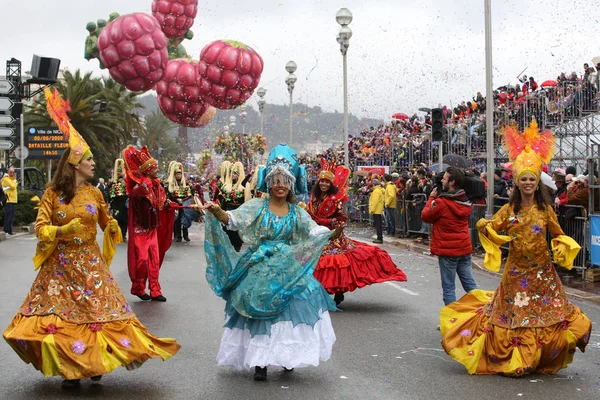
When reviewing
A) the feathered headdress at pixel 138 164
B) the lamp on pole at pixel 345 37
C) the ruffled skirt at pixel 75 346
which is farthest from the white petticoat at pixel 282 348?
the lamp on pole at pixel 345 37

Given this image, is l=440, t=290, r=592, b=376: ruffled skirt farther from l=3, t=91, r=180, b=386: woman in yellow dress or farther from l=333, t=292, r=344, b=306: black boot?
l=333, t=292, r=344, b=306: black boot

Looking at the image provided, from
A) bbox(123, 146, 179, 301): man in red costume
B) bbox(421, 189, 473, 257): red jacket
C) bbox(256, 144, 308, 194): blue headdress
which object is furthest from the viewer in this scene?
bbox(123, 146, 179, 301): man in red costume

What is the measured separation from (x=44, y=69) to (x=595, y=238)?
77.0 ft

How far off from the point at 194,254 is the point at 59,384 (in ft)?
38.2

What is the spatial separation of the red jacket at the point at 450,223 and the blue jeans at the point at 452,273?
10 centimetres

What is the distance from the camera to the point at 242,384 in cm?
661

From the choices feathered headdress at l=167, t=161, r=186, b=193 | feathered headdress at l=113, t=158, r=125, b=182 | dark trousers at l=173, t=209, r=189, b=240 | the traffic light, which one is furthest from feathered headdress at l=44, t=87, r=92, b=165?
dark trousers at l=173, t=209, r=189, b=240

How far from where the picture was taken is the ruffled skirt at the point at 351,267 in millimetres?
10422

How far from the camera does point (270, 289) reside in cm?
661

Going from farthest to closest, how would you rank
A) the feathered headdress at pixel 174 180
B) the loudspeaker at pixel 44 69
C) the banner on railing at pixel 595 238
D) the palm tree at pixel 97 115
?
the palm tree at pixel 97 115, the loudspeaker at pixel 44 69, the feathered headdress at pixel 174 180, the banner on railing at pixel 595 238

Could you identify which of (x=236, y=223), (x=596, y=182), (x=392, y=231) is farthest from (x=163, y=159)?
(x=236, y=223)

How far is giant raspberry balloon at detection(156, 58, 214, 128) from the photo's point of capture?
2733 cm

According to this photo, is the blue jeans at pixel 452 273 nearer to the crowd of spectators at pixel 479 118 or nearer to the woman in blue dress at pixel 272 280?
the woman in blue dress at pixel 272 280

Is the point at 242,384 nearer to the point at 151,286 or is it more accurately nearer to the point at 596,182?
the point at 151,286
